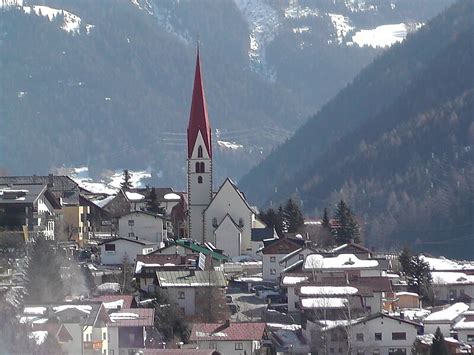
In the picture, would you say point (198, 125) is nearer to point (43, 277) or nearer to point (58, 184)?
point (58, 184)

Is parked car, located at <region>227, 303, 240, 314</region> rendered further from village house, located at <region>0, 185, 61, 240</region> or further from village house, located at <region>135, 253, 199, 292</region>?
village house, located at <region>0, 185, 61, 240</region>

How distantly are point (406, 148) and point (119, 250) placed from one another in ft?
211

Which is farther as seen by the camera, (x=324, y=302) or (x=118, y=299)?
(x=324, y=302)

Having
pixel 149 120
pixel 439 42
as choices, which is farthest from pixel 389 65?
pixel 149 120

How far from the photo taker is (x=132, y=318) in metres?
42.4

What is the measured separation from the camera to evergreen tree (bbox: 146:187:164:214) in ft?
211

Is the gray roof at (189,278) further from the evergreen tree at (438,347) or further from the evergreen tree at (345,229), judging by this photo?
the evergreen tree at (345,229)

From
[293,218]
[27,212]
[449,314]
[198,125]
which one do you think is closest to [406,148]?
[198,125]

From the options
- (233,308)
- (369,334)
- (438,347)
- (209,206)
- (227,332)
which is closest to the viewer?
(438,347)

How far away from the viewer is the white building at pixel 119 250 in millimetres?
54812

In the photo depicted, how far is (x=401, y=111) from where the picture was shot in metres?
127

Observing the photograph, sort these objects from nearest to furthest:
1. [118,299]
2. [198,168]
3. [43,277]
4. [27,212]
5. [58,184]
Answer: [118,299] < [43,277] < [27,212] < [198,168] < [58,184]

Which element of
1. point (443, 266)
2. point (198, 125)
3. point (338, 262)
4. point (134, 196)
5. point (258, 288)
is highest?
point (198, 125)

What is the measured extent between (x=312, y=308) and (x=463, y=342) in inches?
143
